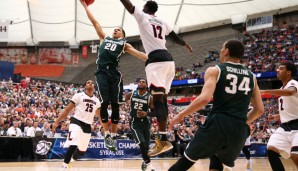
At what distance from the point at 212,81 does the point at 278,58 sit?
3188 centimetres

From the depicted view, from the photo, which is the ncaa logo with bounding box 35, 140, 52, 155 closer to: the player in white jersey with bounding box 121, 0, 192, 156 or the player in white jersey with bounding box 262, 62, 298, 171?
the player in white jersey with bounding box 121, 0, 192, 156

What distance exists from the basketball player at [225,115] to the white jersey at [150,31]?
213cm

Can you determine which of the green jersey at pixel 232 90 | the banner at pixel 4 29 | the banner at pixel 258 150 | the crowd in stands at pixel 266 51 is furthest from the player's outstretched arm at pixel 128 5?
the banner at pixel 4 29

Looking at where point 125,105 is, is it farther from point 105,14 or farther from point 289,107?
point 105,14

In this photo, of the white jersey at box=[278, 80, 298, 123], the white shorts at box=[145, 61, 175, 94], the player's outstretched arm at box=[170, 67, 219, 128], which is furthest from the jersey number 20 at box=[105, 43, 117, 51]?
the player's outstretched arm at box=[170, 67, 219, 128]

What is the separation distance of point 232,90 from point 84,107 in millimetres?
6164

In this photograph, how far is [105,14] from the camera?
4300 cm

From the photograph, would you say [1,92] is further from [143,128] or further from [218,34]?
[218,34]

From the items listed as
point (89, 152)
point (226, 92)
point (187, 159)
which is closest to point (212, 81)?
point (226, 92)

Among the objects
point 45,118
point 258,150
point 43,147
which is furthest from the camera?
point 258,150

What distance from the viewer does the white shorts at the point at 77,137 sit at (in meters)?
9.85

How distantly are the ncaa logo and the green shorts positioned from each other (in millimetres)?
11896

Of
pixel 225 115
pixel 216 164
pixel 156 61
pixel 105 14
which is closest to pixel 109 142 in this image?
pixel 156 61

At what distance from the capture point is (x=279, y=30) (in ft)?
125
